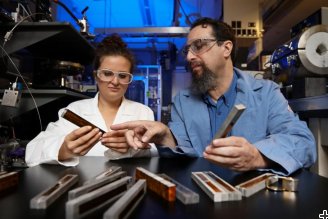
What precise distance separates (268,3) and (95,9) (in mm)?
2676

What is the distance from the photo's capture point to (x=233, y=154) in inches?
25.0

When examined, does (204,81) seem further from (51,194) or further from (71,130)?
(51,194)

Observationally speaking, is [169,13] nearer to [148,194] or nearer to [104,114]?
[104,114]

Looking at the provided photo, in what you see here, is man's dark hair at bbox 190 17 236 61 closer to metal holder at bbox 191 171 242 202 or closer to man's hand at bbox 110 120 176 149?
man's hand at bbox 110 120 176 149

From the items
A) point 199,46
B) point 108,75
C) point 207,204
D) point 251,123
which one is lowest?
point 207,204

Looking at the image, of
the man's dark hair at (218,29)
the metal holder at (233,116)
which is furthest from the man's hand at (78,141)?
the man's dark hair at (218,29)

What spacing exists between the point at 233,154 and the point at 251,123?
0.57 m

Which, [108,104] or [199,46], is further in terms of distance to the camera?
[108,104]

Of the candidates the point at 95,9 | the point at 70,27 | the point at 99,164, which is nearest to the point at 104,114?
the point at 70,27

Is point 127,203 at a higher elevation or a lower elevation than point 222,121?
lower

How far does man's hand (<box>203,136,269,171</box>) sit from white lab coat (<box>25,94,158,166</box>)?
0.38m

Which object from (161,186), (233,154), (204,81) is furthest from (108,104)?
(161,186)

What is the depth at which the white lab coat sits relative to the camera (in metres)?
0.83

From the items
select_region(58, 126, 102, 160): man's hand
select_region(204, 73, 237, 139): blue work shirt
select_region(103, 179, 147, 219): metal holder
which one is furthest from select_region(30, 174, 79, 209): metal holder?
select_region(204, 73, 237, 139): blue work shirt
